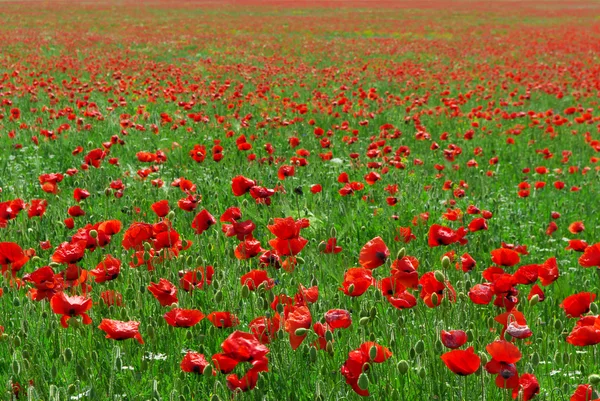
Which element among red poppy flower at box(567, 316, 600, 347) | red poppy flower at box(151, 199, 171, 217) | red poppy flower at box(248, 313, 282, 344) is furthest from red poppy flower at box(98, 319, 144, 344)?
red poppy flower at box(567, 316, 600, 347)

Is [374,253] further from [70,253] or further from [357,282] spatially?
[70,253]

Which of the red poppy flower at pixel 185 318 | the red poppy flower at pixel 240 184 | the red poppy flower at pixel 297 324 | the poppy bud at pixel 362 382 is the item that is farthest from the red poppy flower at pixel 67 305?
the red poppy flower at pixel 240 184

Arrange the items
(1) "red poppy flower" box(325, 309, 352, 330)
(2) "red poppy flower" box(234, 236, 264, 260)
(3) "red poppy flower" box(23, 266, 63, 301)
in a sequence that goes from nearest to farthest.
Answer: (1) "red poppy flower" box(325, 309, 352, 330)
(3) "red poppy flower" box(23, 266, 63, 301)
(2) "red poppy flower" box(234, 236, 264, 260)

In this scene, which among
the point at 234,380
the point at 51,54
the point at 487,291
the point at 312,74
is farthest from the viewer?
the point at 51,54

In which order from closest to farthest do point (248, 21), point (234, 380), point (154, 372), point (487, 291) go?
1. point (234, 380)
2. point (487, 291)
3. point (154, 372)
4. point (248, 21)

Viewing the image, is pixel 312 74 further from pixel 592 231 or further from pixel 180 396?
pixel 180 396

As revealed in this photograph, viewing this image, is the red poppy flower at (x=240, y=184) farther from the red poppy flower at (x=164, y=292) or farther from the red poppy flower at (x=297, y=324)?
the red poppy flower at (x=297, y=324)

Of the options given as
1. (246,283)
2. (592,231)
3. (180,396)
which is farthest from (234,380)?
(592,231)

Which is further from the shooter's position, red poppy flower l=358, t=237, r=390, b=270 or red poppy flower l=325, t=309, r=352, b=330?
red poppy flower l=358, t=237, r=390, b=270

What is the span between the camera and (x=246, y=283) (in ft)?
8.31

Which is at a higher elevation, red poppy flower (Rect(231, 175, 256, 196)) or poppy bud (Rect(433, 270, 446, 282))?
red poppy flower (Rect(231, 175, 256, 196))

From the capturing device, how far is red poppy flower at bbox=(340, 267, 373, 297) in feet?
7.63

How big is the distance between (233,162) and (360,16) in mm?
36861

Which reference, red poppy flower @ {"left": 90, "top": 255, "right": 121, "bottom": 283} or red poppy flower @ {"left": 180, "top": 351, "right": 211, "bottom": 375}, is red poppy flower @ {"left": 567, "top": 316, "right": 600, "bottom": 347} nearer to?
red poppy flower @ {"left": 180, "top": 351, "right": 211, "bottom": 375}
